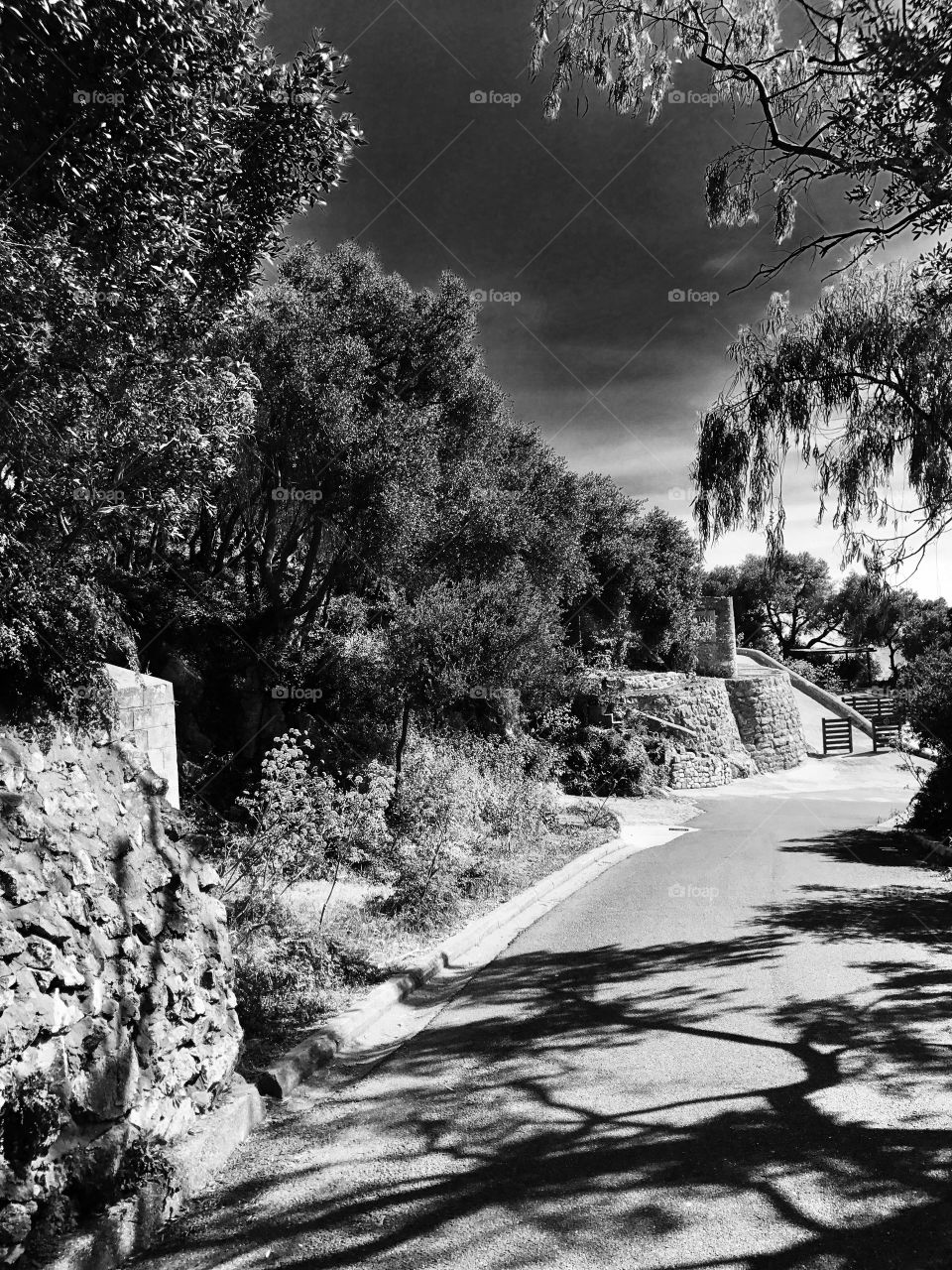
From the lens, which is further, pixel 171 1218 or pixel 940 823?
pixel 940 823

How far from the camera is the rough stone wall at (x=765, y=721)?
31.5m

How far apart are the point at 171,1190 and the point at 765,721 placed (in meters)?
30.9

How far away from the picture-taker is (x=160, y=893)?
4.43 meters

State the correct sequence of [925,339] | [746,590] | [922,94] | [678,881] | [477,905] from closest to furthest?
[922,94]
[925,339]
[477,905]
[678,881]
[746,590]

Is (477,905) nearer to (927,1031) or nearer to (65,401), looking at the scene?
(927,1031)

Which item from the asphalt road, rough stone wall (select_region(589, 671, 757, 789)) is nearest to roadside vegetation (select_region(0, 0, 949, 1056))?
the asphalt road

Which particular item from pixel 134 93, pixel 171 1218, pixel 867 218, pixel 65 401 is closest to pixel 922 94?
pixel 867 218

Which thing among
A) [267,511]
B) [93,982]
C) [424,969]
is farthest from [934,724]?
[93,982]

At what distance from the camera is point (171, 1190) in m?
3.63

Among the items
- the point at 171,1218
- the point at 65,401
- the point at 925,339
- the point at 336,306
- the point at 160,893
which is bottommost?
the point at 171,1218

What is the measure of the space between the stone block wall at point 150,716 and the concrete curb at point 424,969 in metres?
1.94

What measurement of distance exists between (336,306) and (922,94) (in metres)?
12.0

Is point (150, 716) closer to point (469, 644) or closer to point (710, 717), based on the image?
point (469, 644)

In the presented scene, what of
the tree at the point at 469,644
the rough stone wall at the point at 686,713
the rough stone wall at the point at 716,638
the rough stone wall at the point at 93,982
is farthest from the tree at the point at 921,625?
the rough stone wall at the point at 93,982
